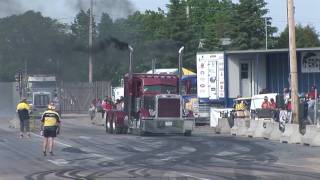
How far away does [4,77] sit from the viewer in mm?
75688

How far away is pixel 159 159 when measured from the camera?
22.8 meters

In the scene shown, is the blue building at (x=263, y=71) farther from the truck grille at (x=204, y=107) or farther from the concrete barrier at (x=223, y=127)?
the concrete barrier at (x=223, y=127)

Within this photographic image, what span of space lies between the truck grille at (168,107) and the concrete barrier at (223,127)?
13.2 feet

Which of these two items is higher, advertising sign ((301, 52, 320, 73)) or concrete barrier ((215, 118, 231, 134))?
advertising sign ((301, 52, 320, 73))

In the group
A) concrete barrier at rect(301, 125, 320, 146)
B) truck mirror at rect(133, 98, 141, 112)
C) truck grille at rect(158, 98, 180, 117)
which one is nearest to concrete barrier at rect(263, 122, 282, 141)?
concrete barrier at rect(301, 125, 320, 146)

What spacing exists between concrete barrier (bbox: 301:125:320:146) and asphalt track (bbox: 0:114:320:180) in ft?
1.98

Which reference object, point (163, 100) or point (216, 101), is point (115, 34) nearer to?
point (216, 101)

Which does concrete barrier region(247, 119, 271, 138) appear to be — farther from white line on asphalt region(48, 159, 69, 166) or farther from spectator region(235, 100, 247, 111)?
white line on asphalt region(48, 159, 69, 166)

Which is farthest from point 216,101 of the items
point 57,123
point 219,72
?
point 57,123

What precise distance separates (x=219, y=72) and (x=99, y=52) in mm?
13152

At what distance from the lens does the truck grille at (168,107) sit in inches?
1366

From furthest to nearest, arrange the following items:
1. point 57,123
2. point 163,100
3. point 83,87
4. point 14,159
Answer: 1. point 83,87
2. point 163,100
3. point 57,123
4. point 14,159

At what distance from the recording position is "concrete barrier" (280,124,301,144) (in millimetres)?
29617

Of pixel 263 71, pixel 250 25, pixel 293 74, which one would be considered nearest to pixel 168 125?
pixel 293 74
